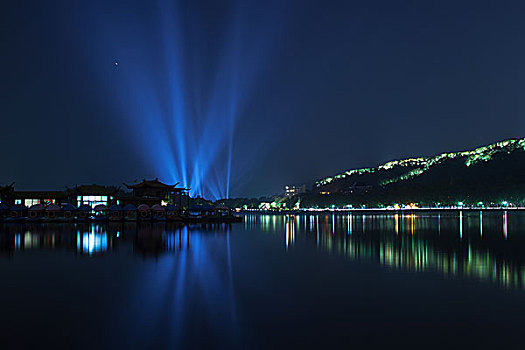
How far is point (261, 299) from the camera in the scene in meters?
11.8

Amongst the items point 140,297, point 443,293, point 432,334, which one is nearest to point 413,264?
point 443,293

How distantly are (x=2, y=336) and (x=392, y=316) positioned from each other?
870 cm

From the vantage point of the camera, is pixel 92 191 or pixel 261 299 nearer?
pixel 261 299

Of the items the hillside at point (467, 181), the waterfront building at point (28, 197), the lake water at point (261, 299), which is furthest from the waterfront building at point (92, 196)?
the hillside at point (467, 181)

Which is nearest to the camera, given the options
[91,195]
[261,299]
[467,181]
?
[261,299]

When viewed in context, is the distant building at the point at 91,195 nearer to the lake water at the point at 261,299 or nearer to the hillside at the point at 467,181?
the lake water at the point at 261,299

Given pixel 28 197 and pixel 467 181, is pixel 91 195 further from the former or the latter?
pixel 467 181

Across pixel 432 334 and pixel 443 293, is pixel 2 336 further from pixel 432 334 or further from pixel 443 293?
pixel 443 293

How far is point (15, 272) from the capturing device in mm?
15820

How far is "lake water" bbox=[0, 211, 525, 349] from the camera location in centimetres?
852

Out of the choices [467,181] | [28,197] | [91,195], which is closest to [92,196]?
[91,195]

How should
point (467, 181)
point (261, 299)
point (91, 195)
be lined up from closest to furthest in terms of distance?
1. point (261, 299)
2. point (91, 195)
3. point (467, 181)

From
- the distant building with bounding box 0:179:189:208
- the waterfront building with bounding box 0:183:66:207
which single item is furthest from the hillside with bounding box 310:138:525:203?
the waterfront building with bounding box 0:183:66:207

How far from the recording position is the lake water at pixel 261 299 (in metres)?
8.52
